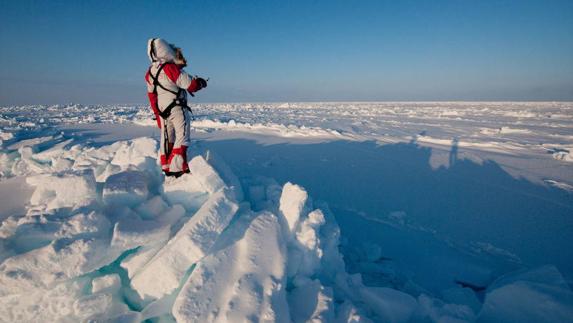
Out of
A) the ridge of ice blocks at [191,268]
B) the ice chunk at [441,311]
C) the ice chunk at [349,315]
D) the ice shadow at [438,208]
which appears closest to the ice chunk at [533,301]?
the ridge of ice blocks at [191,268]

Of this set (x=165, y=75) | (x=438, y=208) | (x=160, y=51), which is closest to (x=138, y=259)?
(x=165, y=75)

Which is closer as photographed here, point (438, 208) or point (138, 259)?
point (138, 259)

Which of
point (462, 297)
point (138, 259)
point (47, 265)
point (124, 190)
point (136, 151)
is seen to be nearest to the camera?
point (47, 265)

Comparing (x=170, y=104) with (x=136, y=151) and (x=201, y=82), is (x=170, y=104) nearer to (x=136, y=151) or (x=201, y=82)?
(x=201, y=82)

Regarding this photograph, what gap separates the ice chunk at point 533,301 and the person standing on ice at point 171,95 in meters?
2.96

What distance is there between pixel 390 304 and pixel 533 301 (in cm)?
107

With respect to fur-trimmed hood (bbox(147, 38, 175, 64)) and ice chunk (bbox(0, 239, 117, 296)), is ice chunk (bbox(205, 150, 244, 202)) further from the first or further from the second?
ice chunk (bbox(0, 239, 117, 296))

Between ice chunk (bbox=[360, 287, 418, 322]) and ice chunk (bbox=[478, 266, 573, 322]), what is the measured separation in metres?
0.61

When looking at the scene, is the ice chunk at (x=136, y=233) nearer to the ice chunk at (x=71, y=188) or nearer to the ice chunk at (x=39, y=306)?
the ice chunk at (x=39, y=306)

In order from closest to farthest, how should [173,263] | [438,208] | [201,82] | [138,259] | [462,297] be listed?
[173,263] < [138,259] < [201,82] < [462,297] < [438,208]

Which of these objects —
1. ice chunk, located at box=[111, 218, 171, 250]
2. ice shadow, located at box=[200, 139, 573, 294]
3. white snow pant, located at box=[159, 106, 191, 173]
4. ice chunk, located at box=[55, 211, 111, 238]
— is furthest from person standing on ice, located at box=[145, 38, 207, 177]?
ice shadow, located at box=[200, 139, 573, 294]

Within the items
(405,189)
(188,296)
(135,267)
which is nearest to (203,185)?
(135,267)

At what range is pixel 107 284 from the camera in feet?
5.99

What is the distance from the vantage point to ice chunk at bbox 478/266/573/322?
203 cm
